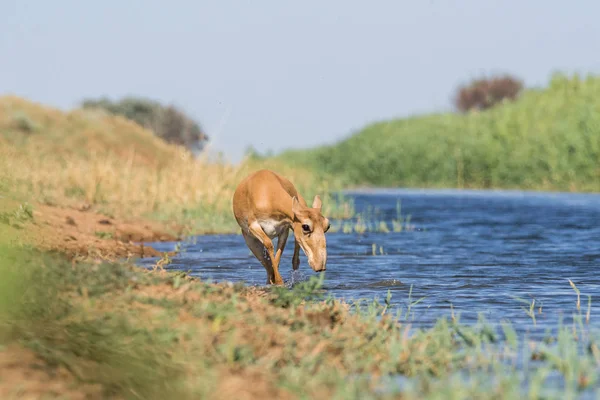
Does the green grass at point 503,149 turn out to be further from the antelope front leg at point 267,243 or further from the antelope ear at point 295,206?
the antelope ear at point 295,206

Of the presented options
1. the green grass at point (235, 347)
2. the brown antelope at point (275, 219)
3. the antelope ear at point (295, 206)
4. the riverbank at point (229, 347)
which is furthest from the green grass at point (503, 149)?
the green grass at point (235, 347)

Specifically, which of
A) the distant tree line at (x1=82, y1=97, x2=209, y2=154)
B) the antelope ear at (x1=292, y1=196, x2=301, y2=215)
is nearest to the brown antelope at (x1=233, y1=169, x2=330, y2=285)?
the antelope ear at (x1=292, y1=196, x2=301, y2=215)

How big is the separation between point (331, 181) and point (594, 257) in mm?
26656

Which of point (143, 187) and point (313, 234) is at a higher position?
point (143, 187)

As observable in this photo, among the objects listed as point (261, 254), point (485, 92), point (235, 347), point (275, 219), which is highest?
point (485, 92)

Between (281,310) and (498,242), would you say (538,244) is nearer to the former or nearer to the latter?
(498,242)

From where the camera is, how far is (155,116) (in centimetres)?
7888

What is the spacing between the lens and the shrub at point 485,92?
92.6m

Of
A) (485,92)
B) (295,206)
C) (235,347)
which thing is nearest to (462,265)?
(295,206)

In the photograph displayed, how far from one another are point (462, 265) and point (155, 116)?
208 feet

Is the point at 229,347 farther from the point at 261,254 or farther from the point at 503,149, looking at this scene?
the point at 503,149

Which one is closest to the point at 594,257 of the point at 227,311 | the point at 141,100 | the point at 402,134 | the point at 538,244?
the point at 538,244

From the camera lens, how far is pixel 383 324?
9.47 m

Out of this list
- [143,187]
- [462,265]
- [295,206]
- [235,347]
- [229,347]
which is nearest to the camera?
[229,347]
